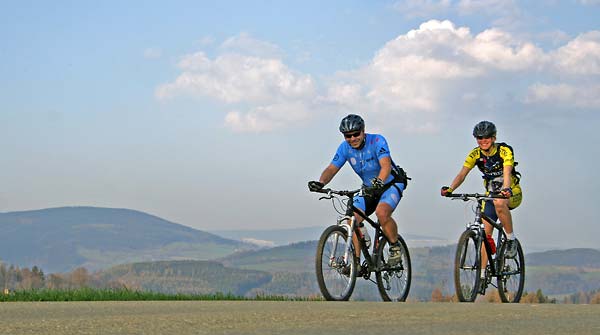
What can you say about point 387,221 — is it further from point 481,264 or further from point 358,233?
point 481,264

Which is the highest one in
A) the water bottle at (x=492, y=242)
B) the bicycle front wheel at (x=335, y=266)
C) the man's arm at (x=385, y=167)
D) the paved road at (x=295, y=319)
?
the man's arm at (x=385, y=167)

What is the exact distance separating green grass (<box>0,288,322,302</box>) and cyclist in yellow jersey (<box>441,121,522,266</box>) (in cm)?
286

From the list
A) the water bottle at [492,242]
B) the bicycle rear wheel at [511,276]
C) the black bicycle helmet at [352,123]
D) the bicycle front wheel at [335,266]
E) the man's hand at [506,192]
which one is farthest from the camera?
the bicycle rear wheel at [511,276]

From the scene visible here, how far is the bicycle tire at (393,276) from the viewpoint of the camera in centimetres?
1329

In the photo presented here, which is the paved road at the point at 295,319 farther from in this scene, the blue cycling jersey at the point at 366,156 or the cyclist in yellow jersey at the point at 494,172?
the cyclist in yellow jersey at the point at 494,172

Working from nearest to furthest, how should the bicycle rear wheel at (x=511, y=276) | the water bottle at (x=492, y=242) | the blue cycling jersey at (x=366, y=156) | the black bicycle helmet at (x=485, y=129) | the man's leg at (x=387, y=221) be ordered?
the blue cycling jersey at (x=366, y=156) < the man's leg at (x=387, y=221) < the black bicycle helmet at (x=485, y=129) < the water bottle at (x=492, y=242) < the bicycle rear wheel at (x=511, y=276)

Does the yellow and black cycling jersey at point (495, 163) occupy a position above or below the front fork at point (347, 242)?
above

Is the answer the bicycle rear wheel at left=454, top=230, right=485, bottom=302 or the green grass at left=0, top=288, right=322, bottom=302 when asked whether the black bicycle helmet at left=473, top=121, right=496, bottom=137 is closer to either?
the bicycle rear wheel at left=454, top=230, right=485, bottom=302

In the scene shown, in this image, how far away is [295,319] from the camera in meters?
8.95

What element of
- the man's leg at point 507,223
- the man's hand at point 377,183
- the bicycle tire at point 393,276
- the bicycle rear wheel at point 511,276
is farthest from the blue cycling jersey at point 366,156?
the bicycle rear wheel at point 511,276

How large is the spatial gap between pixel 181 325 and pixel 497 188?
675cm

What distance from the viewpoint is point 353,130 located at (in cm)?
1259

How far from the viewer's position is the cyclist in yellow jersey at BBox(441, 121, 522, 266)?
44.5ft

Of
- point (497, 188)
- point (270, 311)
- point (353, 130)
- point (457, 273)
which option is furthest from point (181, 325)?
point (497, 188)
